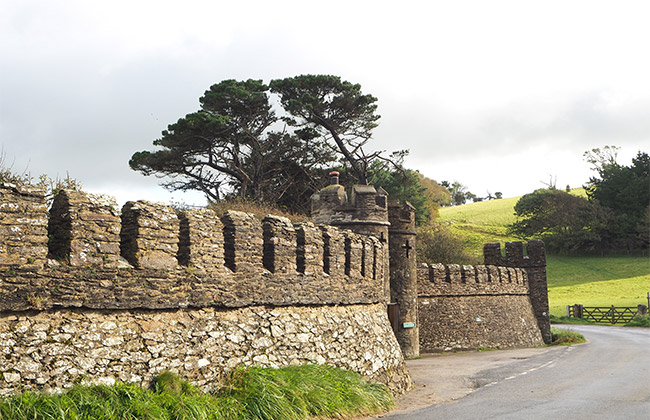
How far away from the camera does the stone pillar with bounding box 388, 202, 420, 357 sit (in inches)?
914

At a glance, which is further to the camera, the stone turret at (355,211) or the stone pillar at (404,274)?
the stone pillar at (404,274)

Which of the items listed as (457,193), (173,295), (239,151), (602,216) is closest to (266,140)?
(239,151)

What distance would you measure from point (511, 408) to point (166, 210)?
23.6 feet

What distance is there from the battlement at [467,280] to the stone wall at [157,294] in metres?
12.5

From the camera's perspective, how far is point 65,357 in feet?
26.5

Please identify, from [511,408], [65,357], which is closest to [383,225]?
[511,408]

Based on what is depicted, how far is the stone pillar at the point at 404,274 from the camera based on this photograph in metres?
23.2

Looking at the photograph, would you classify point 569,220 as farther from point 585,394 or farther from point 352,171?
point 585,394

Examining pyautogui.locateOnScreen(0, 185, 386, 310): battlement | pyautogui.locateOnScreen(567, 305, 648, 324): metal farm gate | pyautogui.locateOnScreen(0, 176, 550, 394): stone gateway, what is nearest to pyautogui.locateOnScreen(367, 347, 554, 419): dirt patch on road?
pyautogui.locateOnScreen(0, 176, 550, 394): stone gateway

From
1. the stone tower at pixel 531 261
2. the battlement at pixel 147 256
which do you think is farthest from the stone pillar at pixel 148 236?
the stone tower at pixel 531 261

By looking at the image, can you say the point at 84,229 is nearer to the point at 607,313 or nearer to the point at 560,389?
the point at 560,389

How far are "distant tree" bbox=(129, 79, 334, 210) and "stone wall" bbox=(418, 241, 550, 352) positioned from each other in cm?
1141

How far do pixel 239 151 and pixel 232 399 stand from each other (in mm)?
27790

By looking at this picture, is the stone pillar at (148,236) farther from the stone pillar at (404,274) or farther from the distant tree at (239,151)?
the distant tree at (239,151)
